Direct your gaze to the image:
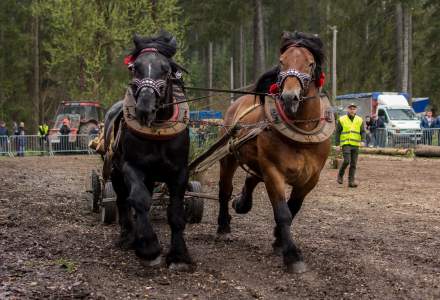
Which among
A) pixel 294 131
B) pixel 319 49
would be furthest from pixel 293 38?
pixel 294 131

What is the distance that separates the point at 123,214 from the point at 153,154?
172cm

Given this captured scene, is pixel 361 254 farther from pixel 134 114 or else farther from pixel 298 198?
pixel 134 114

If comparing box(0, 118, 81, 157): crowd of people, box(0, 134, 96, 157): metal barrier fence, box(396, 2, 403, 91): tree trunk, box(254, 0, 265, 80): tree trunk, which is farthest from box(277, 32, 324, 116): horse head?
box(396, 2, 403, 91): tree trunk

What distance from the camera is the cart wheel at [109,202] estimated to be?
346 inches

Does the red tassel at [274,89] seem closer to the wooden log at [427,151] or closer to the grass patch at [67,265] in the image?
the grass patch at [67,265]

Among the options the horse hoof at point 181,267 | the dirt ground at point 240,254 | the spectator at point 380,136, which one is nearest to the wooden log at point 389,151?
the spectator at point 380,136

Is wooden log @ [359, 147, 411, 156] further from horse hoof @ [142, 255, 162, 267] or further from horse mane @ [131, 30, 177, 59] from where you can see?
horse hoof @ [142, 255, 162, 267]

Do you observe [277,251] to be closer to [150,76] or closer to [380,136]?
[150,76]

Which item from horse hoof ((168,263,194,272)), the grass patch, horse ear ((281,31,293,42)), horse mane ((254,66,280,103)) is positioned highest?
horse ear ((281,31,293,42))

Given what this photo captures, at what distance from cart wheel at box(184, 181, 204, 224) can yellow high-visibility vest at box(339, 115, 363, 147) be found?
7034mm

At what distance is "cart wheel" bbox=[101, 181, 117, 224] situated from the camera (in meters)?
8.80

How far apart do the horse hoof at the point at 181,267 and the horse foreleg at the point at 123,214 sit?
112 centimetres

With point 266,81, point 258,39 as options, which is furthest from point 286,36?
point 258,39

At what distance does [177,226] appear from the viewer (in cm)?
668
